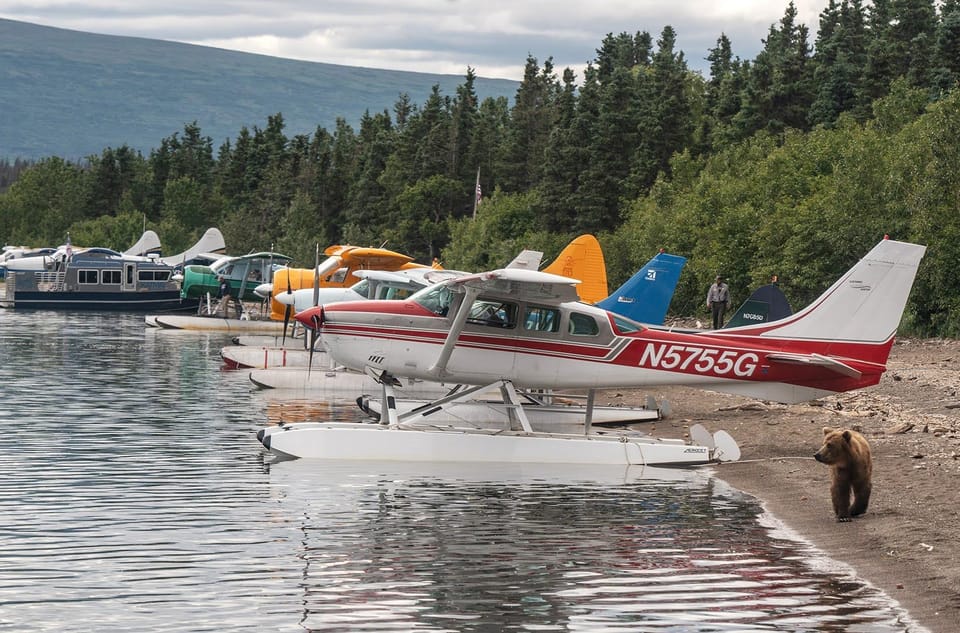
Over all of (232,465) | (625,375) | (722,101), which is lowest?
(232,465)

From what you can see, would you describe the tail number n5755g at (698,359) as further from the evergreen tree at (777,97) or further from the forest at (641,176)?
the evergreen tree at (777,97)

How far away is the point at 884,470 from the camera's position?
13.3 m

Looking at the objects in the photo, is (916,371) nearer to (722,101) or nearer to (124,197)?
(722,101)

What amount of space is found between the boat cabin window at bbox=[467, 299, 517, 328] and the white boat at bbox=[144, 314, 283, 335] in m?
22.4

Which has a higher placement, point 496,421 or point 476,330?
point 476,330

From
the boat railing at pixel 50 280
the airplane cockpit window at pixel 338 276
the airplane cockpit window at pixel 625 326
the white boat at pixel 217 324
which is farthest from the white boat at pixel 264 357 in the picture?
the boat railing at pixel 50 280

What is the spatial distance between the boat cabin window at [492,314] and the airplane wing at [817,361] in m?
3.37

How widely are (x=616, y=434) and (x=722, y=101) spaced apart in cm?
5329

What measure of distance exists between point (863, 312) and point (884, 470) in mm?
2925

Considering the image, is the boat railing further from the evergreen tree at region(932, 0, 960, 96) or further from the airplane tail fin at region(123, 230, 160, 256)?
the evergreen tree at region(932, 0, 960, 96)

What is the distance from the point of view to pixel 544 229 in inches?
2525

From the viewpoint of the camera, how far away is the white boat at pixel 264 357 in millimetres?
26969

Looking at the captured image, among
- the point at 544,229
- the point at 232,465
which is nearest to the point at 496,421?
the point at 232,465

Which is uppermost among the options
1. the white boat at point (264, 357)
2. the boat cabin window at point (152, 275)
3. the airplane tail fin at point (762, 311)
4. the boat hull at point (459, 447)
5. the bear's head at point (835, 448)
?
the airplane tail fin at point (762, 311)
